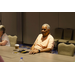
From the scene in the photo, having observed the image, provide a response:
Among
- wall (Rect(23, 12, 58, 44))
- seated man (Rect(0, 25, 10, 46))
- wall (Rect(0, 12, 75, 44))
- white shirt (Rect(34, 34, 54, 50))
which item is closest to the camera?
white shirt (Rect(34, 34, 54, 50))

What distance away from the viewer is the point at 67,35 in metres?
7.15

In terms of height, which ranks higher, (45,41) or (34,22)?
(34,22)

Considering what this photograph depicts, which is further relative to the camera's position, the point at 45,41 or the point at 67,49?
the point at 45,41

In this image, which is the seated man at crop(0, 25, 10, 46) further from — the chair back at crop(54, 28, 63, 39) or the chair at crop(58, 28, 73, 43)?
the chair back at crop(54, 28, 63, 39)

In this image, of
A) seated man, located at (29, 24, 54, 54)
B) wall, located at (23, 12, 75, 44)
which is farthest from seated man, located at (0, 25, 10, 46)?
wall, located at (23, 12, 75, 44)

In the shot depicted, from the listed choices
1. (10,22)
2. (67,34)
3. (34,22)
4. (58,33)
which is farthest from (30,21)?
(67,34)

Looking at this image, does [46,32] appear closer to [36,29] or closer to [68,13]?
[68,13]

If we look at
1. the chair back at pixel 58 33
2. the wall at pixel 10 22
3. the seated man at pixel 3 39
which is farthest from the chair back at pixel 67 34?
the seated man at pixel 3 39

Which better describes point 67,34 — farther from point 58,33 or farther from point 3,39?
point 3,39

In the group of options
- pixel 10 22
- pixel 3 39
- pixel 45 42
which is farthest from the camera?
pixel 10 22

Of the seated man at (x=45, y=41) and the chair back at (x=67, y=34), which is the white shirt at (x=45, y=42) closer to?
the seated man at (x=45, y=41)

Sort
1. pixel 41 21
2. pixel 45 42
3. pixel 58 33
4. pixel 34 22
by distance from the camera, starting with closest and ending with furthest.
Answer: pixel 45 42 < pixel 58 33 < pixel 41 21 < pixel 34 22

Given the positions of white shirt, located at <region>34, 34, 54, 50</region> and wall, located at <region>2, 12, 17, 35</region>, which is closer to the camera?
white shirt, located at <region>34, 34, 54, 50</region>

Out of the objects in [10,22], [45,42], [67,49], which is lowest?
[67,49]
